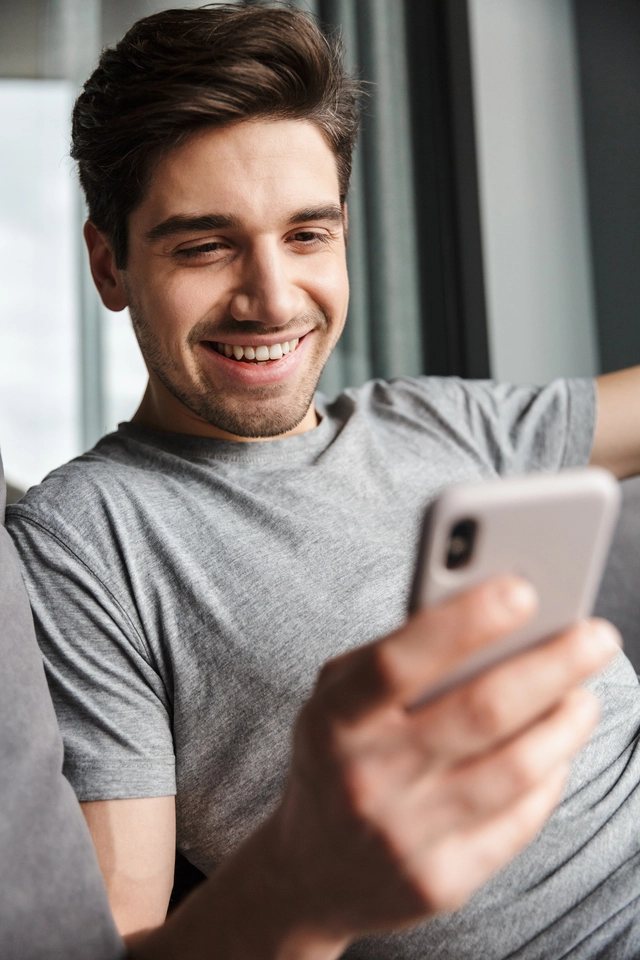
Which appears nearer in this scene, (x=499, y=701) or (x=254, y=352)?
(x=499, y=701)

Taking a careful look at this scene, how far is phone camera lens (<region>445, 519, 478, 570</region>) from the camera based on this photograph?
35cm

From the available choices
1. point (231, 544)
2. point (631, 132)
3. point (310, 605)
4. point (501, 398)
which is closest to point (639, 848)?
point (310, 605)

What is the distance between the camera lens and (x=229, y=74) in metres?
0.89

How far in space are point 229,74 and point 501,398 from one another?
1.84ft

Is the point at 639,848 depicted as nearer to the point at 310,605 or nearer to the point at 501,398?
the point at 310,605

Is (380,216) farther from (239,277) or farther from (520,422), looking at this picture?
(239,277)

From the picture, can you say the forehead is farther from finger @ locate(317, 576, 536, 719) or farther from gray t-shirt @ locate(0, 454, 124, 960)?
finger @ locate(317, 576, 536, 719)

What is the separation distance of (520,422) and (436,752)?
0.86 metres

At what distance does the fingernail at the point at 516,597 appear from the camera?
33cm

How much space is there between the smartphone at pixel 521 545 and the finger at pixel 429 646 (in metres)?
0.02

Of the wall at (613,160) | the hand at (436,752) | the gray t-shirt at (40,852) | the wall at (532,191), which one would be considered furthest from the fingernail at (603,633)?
the wall at (613,160)

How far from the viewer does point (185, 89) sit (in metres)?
0.88

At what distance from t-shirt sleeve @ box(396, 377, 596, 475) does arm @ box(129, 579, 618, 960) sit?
2.48ft

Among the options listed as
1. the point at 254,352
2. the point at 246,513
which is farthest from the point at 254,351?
the point at 246,513
